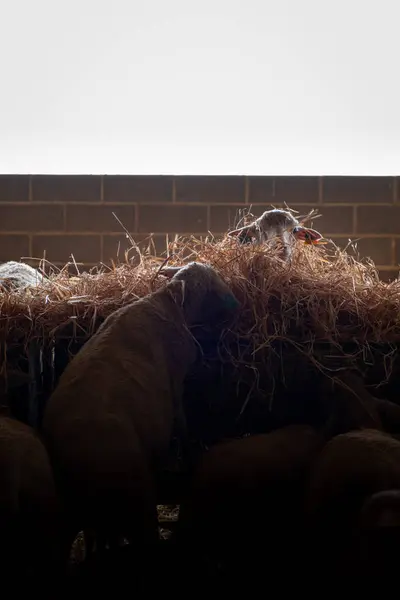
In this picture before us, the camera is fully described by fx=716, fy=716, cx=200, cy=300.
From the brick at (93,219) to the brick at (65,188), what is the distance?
69mm

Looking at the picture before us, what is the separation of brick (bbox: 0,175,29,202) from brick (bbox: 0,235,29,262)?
29cm

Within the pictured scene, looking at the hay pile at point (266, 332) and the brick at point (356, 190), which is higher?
the brick at point (356, 190)

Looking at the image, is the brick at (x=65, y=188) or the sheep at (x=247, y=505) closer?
the sheep at (x=247, y=505)

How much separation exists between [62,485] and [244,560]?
0.67 m

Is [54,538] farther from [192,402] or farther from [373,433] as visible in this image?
[373,433]

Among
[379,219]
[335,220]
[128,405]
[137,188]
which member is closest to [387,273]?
[379,219]

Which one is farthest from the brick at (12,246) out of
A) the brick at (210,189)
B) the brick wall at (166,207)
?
the brick at (210,189)

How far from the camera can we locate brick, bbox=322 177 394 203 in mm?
5477

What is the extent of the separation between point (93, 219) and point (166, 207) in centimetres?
57

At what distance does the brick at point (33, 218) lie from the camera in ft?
18.1

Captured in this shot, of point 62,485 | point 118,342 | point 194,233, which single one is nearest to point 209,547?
point 62,485

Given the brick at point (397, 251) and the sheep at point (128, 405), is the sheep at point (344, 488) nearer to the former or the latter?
the sheep at point (128, 405)

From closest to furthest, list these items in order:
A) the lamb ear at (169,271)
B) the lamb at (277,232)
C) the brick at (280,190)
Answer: the lamb ear at (169,271), the lamb at (277,232), the brick at (280,190)

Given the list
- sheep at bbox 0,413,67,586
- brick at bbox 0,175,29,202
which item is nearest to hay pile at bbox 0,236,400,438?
sheep at bbox 0,413,67,586
